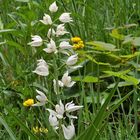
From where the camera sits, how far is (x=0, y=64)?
262 cm

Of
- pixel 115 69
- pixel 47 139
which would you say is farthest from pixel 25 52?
pixel 47 139

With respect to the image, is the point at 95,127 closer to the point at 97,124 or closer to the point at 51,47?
the point at 97,124

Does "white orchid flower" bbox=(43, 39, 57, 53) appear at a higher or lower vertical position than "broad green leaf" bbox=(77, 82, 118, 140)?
higher

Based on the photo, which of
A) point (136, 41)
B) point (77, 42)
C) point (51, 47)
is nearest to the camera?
point (51, 47)

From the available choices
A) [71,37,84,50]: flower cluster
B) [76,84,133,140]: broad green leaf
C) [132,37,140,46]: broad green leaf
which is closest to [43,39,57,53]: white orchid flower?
[76,84,133,140]: broad green leaf

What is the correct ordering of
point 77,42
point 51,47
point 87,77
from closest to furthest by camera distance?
point 51,47
point 87,77
point 77,42

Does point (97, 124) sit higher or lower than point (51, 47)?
lower

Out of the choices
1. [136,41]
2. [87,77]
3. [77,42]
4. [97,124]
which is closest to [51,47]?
[97,124]

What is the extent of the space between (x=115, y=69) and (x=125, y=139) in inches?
24.5

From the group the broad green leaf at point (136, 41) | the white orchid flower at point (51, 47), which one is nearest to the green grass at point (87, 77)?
the broad green leaf at point (136, 41)

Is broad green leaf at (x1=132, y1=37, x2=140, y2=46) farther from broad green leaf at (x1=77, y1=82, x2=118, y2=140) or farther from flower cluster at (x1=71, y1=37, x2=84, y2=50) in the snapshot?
broad green leaf at (x1=77, y1=82, x2=118, y2=140)

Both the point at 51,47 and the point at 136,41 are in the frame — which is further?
the point at 136,41

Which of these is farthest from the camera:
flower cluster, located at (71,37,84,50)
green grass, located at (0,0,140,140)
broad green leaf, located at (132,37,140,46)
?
flower cluster, located at (71,37,84,50)

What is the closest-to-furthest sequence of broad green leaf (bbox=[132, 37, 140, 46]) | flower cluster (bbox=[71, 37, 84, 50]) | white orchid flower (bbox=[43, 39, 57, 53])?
white orchid flower (bbox=[43, 39, 57, 53]), broad green leaf (bbox=[132, 37, 140, 46]), flower cluster (bbox=[71, 37, 84, 50])
